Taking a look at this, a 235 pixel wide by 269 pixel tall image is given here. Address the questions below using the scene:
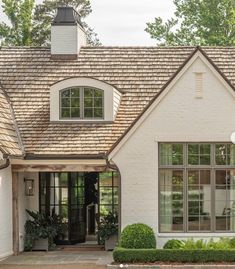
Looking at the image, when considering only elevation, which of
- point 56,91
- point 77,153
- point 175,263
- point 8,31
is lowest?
point 175,263

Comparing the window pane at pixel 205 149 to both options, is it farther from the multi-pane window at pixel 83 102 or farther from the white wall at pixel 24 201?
the white wall at pixel 24 201

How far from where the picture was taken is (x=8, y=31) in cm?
4047

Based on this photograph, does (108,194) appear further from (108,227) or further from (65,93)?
(65,93)

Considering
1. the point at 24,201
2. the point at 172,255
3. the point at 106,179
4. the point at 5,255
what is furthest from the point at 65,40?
the point at 172,255

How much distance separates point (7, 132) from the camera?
2125 centimetres

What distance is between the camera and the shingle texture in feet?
65.5

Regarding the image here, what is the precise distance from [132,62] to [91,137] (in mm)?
4369

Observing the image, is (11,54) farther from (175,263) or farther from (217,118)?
(175,263)

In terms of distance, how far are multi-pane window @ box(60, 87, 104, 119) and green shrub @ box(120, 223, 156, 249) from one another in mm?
4962

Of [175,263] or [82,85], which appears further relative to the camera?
[82,85]

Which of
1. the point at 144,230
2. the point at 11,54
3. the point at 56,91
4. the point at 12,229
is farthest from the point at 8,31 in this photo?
the point at 144,230

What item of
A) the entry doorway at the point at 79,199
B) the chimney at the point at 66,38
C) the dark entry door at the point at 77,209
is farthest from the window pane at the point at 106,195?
the chimney at the point at 66,38

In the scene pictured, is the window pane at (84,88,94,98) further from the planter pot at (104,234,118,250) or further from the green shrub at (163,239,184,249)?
the green shrub at (163,239,184,249)

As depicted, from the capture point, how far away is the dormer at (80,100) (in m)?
22.8
